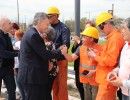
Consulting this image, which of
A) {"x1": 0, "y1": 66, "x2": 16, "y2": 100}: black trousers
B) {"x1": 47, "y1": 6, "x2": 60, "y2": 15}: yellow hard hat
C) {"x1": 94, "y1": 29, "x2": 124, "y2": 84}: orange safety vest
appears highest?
{"x1": 47, "y1": 6, "x2": 60, "y2": 15}: yellow hard hat

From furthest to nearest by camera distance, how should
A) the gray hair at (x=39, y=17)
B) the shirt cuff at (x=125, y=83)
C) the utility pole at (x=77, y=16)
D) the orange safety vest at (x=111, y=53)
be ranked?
the utility pole at (x=77, y=16)
the gray hair at (x=39, y=17)
the orange safety vest at (x=111, y=53)
the shirt cuff at (x=125, y=83)

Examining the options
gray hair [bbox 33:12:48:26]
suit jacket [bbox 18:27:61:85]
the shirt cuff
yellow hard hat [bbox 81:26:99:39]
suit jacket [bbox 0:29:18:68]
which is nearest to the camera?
the shirt cuff

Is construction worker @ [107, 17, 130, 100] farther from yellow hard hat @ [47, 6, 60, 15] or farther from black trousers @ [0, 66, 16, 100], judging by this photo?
black trousers @ [0, 66, 16, 100]

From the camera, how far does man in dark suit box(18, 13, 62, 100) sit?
4.08 metres

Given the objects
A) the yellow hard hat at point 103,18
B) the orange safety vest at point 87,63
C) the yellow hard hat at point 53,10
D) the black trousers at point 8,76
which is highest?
the yellow hard hat at point 53,10

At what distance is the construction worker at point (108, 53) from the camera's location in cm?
372

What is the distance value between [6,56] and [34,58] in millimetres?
1328

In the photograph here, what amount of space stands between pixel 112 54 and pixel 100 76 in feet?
1.43

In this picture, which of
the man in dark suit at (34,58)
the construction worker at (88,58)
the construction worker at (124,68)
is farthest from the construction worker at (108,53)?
the man in dark suit at (34,58)

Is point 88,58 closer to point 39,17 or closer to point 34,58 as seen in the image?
point 34,58

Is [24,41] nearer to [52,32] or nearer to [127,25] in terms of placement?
[52,32]

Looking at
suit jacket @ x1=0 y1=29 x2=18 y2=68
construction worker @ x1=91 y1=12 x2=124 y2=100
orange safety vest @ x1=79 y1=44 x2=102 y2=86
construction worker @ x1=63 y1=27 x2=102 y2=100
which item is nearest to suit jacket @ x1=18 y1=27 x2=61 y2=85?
construction worker @ x1=63 y1=27 x2=102 y2=100

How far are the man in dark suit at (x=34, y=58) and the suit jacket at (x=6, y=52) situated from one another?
44.9 inches

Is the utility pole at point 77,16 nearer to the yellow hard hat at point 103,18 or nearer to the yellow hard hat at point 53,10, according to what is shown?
the yellow hard hat at point 53,10
